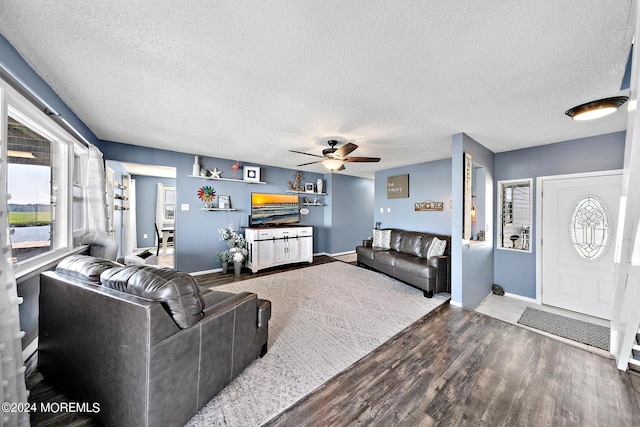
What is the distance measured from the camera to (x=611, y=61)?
168 centimetres

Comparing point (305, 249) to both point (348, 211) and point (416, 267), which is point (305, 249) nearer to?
point (348, 211)

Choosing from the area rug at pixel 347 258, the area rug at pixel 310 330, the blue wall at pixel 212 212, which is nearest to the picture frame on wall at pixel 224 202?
the blue wall at pixel 212 212

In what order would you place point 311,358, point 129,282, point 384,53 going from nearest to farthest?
point 129,282 < point 384,53 < point 311,358

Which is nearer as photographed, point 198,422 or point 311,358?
point 198,422

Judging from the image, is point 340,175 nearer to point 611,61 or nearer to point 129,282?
point 611,61

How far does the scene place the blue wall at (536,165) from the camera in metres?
3.13

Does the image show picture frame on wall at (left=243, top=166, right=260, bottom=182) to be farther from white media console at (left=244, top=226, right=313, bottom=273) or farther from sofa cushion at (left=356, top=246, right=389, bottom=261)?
sofa cushion at (left=356, top=246, right=389, bottom=261)

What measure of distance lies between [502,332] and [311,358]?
2.26 m

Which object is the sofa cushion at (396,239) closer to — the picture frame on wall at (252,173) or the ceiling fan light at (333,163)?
the ceiling fan light at (333,163)

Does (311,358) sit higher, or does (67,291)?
(67,291)

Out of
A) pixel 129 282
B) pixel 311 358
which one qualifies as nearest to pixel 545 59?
pixel 311 358

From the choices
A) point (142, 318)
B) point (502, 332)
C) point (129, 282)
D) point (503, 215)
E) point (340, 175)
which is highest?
point (340, 175)

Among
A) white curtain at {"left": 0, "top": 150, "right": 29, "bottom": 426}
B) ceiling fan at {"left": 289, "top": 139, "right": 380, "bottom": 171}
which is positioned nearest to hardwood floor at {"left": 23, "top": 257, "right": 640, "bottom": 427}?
white curtain at {"left": 0, "top": 150, "right": 29, "bottom": 426}

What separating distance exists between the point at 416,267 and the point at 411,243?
3.34 ft
